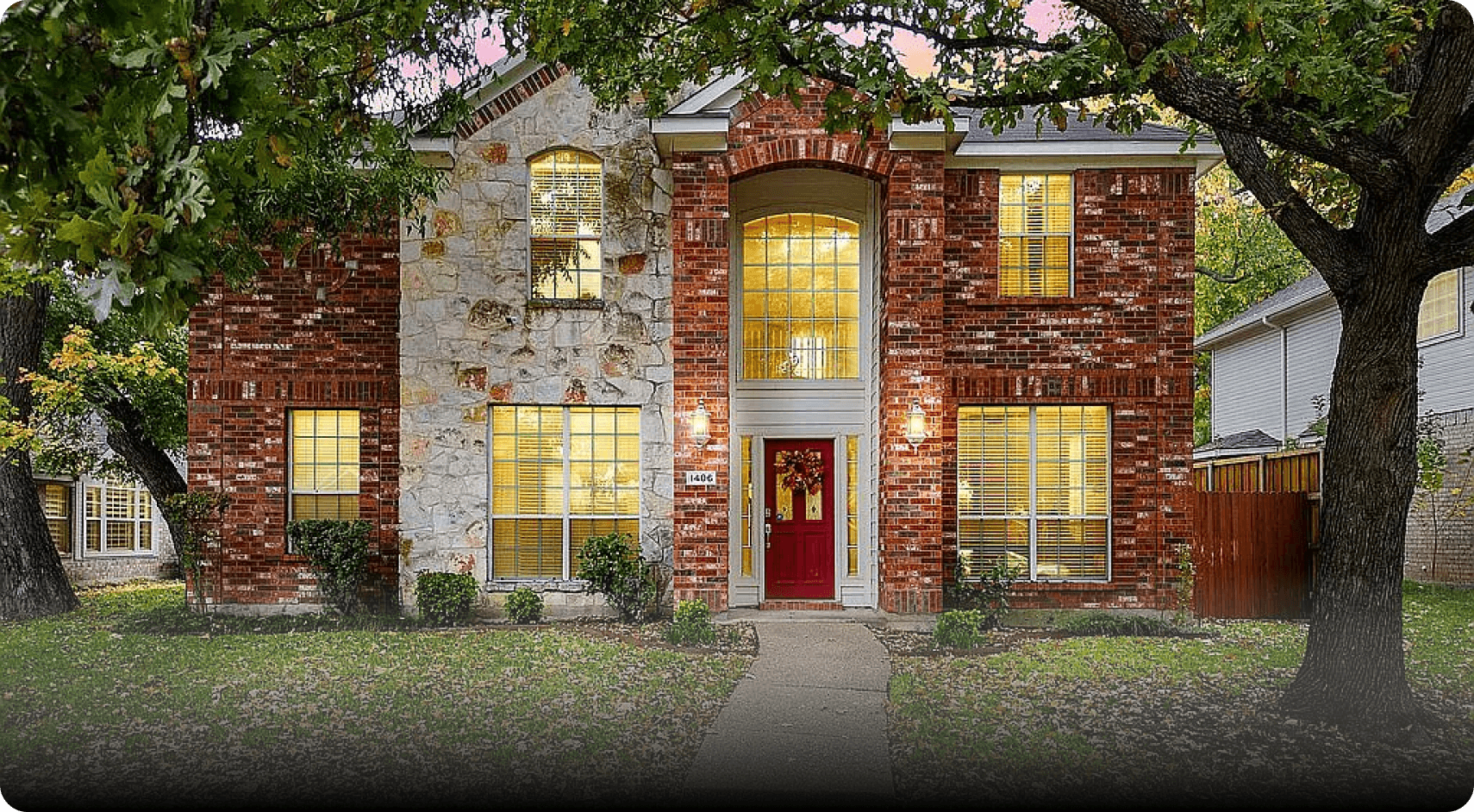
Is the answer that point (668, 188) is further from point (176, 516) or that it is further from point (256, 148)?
point (256, 148)

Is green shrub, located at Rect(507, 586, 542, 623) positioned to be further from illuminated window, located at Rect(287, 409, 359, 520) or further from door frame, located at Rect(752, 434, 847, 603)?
door frame, located at Rect(752, 434, 847, 603)

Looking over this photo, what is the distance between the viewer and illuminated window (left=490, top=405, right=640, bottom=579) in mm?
11430

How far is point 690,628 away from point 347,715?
3242 mm

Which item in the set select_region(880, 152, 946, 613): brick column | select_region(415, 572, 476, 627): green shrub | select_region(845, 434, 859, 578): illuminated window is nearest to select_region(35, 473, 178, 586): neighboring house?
select_region(415, 572, 476, 627): green shrub

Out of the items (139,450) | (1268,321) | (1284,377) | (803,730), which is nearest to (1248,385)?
(1284,377)

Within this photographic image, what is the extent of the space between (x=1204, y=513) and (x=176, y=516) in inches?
440

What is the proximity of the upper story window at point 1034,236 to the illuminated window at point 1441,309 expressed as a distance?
6984mm

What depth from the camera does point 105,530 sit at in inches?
769

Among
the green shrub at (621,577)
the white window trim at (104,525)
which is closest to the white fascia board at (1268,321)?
the green shrub at (621,577)

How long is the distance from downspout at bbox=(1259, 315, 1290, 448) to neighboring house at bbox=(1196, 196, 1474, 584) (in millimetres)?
23

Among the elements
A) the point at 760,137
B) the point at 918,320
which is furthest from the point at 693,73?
the point at 918,320

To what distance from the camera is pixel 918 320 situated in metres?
11.1

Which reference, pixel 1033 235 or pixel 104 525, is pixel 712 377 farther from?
pixel 104 525

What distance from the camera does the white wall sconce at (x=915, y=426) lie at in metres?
11.0
